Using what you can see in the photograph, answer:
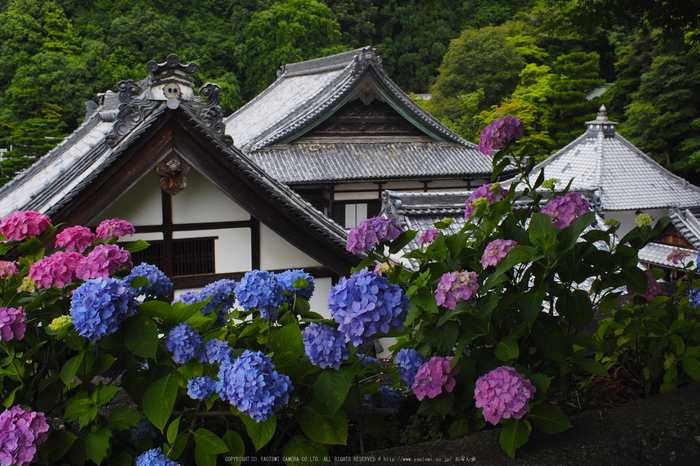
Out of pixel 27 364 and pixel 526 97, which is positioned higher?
pixel 526 97

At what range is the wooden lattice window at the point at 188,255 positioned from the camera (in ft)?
18.0

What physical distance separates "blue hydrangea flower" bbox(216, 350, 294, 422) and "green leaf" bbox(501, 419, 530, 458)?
709mm

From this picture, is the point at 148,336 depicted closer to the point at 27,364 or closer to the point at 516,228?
the point at 27,364

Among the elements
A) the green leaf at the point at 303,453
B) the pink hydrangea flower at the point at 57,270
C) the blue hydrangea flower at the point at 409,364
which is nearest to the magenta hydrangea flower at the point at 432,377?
the blue hydrangea flower at the point at 409,364

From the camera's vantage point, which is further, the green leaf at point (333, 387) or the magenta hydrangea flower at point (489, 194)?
the magenta hydrangea flower at point (489, 194)

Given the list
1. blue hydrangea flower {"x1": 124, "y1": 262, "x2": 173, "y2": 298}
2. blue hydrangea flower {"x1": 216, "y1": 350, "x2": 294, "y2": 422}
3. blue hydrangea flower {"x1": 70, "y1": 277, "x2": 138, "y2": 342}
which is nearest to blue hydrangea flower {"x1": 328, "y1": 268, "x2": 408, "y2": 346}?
blue hydrangea flower {"x1": 216, "y1": 350, "x2": 294, "y2": 422}

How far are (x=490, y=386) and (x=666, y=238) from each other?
17.6m

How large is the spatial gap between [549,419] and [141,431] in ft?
4.34

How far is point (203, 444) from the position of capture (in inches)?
58.2

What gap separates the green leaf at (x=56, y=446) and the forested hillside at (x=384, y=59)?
20.1m

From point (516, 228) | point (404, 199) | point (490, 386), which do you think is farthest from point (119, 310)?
point (404, 199)

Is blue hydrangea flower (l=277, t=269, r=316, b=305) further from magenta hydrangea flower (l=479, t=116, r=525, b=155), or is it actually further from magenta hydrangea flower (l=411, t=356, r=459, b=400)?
magenta hydrangea flower (l=479, t=116, r=525, b=155)

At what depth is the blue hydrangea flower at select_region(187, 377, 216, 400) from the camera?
57.5 inches

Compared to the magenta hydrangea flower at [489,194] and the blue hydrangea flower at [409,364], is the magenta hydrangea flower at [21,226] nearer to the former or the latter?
the blue hydrangea flower at [409,364]
